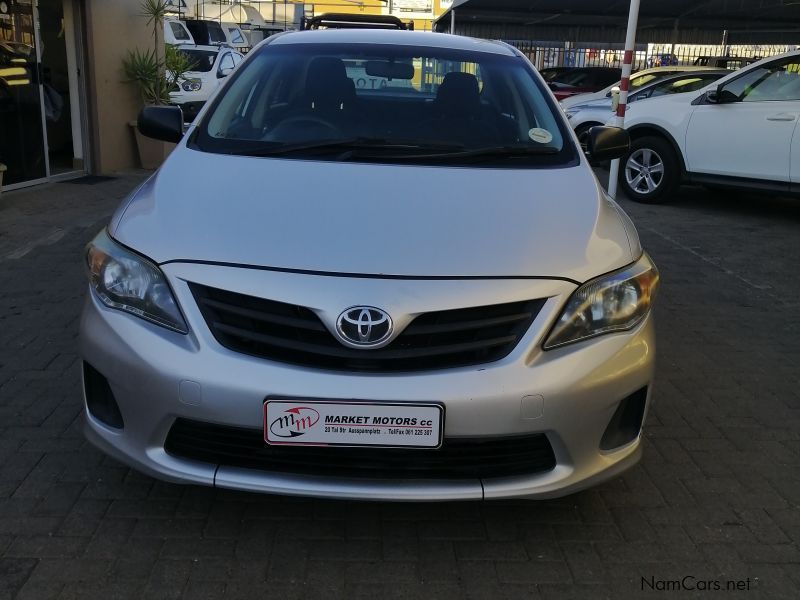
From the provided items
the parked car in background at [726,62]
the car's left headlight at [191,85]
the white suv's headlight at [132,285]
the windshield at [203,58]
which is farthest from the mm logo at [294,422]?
the parked car in background at [726,62]

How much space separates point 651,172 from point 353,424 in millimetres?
7602

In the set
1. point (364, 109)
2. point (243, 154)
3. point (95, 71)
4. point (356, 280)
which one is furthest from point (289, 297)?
point (95, 71)

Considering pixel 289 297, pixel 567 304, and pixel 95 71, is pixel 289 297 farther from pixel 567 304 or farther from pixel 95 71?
pixel 95 71

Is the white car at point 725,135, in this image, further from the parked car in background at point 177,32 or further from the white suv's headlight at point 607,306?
the parked car in background at point 177,32

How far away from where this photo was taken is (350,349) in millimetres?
2240

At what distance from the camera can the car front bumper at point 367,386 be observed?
2.21 metres

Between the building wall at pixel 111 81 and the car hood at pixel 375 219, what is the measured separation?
7.11m

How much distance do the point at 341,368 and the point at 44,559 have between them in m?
1.09

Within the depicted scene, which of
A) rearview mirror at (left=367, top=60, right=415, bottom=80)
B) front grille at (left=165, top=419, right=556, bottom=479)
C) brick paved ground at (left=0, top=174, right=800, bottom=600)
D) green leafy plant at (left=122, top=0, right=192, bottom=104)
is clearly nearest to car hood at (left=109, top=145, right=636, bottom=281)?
front grille at (left=165, top=419, right=556, bottom=479)

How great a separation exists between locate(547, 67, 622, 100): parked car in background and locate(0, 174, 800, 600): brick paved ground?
41.7 feet

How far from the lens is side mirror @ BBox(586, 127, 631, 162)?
12.4 feet

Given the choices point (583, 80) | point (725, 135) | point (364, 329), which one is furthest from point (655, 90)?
point (364, 329)

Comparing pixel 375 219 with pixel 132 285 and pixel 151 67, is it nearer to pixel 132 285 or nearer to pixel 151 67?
pixel 132 285

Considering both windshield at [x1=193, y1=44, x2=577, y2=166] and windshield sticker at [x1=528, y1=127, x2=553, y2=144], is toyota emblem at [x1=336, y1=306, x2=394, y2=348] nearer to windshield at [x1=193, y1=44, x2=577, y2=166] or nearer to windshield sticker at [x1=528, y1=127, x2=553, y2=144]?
windshield at [x1=193, y1=44, x2=577, y2=166]
